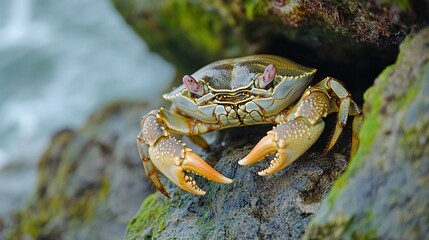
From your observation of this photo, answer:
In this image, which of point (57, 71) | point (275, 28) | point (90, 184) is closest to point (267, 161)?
point (275, 28)

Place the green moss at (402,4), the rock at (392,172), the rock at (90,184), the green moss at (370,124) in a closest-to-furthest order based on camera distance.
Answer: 1. the rock at (392,172)
2. the green moss at (370,124)
3. the green moss at (402,4)
4. the rock at (90,184)

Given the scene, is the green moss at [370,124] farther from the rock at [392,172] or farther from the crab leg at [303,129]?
the crab leg at [303,129]

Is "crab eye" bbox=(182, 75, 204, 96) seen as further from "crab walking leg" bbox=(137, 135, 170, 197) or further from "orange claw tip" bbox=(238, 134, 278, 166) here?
"orange claw tip" bbox=(238, 134, 278, 166)

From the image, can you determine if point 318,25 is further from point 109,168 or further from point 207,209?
point 109,168

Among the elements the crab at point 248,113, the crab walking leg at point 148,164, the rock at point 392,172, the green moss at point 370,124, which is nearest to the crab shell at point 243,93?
the crab at point 248,113

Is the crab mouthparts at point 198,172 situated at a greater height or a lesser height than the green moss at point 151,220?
greater

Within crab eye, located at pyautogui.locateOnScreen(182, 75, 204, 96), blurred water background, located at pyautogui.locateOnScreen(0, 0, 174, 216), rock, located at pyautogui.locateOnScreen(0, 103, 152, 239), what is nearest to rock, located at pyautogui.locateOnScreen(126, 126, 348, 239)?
crab eye, located at pyautogui.locateOnScreen(182, 75, 204, 96)

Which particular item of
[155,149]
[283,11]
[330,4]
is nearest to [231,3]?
[283,11]
